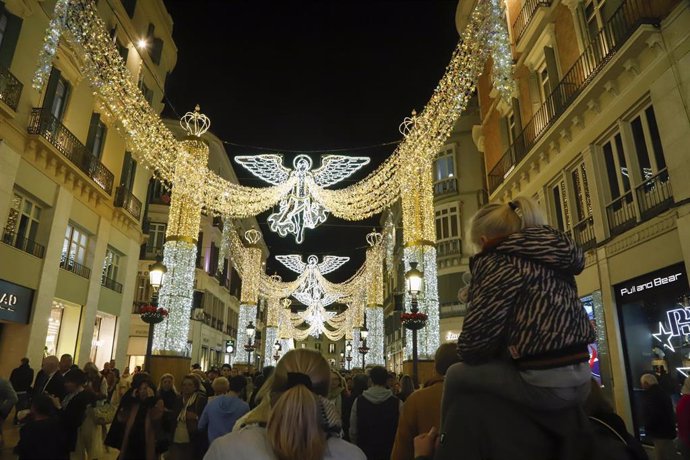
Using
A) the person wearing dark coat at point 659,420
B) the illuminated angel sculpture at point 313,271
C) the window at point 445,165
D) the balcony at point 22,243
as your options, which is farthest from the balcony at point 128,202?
→ the person wearing dark coat at point 659,420

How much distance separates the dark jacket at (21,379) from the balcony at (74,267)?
546cm

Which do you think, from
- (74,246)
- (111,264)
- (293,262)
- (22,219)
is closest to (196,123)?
(22,219)

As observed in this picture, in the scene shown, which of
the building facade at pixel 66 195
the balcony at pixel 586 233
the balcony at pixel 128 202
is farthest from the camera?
the balcony at pixel 128 202

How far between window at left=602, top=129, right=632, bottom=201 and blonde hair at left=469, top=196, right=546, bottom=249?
1104 cm

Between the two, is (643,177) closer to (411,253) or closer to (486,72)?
(411,253)

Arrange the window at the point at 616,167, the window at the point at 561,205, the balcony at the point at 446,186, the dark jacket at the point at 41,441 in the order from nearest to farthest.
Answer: the dark jacket at the point at 41,441 → the window at the point at 616,167 → the window at the point at 561,205 → the balcony at the point at 446,186

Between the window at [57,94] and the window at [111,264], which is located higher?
the window at [57,94]

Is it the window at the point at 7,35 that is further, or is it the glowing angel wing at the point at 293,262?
the glowing angel wing at the point at 293,262

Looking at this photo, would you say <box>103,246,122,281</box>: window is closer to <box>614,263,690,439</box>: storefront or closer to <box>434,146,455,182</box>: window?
<box>434,146,455,182</box>: window

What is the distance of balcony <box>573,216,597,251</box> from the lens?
12789 millimetres

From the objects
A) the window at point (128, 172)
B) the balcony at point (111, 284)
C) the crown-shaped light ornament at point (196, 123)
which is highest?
the window at point (128, 172)

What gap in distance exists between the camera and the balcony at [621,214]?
36.4 ft

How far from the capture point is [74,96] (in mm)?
17297

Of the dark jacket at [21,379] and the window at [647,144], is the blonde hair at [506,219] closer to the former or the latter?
the window at [647,144]
